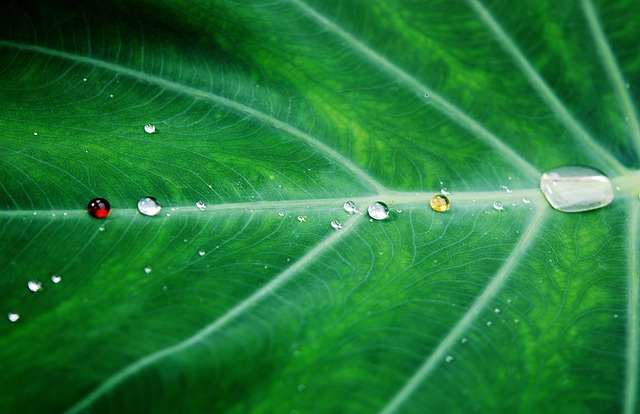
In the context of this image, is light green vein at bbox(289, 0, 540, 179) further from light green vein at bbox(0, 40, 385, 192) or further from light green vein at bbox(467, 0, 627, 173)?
light green vein at bbox(0, 40, 385, 192)

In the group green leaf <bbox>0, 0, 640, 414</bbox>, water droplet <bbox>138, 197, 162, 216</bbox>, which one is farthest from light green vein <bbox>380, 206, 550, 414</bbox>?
water droplet <bbox>138, 197, 162, 216</bbox>

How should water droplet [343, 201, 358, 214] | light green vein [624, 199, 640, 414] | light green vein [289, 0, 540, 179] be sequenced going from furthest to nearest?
light green vein [289, 0, 540, 179] < water droplet [343, 201, 358, 214] < light green vein [624, 199, 640, 414]

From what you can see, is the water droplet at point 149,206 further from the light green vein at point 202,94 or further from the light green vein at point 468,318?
the light green vein at point 468,318

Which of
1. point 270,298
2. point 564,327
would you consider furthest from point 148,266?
point 564,327

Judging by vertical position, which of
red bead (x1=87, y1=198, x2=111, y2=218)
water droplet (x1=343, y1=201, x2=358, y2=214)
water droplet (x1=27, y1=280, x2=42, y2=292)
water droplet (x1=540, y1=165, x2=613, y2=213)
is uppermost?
water droplet (x1=540, y1=165, x2=613, y2=213)

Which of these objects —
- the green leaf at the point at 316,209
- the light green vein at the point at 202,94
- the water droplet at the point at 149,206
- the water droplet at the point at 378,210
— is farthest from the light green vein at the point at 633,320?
the water droplet at the point at 149,206

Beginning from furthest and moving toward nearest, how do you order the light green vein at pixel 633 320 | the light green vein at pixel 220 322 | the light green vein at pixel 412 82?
the light green vein at pixel 412 82 < the light green vein at pixel 633 320 < the light green vein at pixel 220 322
